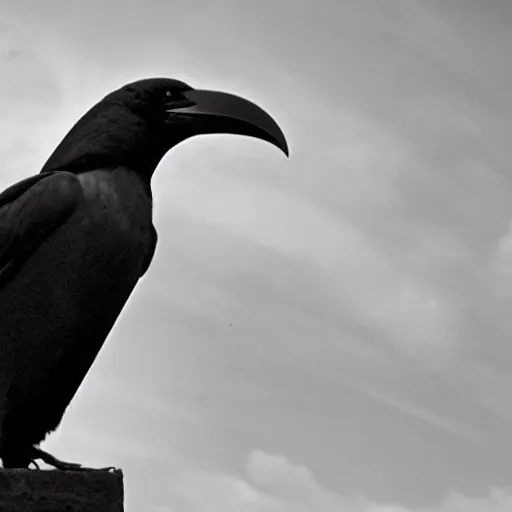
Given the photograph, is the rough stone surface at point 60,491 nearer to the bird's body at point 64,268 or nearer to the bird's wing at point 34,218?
the bird's body at point 64,268

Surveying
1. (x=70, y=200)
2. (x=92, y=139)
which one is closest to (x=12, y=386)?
(x=70, y=200)

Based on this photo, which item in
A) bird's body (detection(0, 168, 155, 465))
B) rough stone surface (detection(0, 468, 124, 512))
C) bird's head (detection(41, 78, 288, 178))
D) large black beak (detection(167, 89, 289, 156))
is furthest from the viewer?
large black beak (detection(167, 89, 289, 156))

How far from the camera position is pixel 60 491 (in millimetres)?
4535

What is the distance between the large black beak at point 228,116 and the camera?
5.28 meters

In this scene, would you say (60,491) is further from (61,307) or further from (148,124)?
(148,124)

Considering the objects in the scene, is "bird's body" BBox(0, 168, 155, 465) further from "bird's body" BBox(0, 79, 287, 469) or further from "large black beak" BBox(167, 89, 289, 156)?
"large black beak" BBox(167, 89, 289, 156)

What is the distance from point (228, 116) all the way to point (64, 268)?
1.34 m

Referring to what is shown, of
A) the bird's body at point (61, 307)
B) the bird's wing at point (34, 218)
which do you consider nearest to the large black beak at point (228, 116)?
the bird's body at point (61, 307)

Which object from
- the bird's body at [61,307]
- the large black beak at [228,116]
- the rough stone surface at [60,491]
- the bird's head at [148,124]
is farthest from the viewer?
the large black beak at [228,116]

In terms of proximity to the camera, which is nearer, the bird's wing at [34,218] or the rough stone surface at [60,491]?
the rough stone surface at [60,491]

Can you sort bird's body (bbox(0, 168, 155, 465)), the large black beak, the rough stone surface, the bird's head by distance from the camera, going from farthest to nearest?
the large black beak
the bird's head
bird's body (bbox(0, 168, 155, 465))
the rough stone surface

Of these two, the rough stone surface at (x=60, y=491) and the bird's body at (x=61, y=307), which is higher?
the bird's body at (x=61, y=307)

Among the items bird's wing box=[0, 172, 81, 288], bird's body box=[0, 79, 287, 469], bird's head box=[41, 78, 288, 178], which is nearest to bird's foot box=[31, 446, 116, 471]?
bird's body box=[0, 79, 287, 469]

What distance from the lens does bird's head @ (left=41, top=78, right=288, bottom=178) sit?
5.12m
